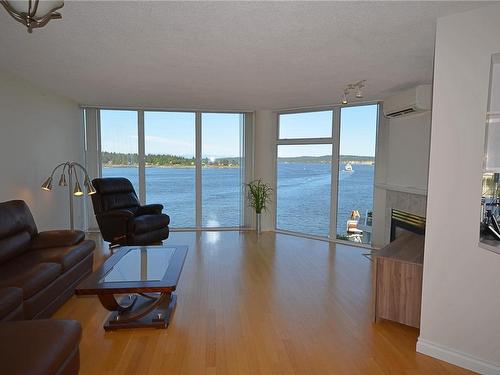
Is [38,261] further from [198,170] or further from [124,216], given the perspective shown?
[198,170]

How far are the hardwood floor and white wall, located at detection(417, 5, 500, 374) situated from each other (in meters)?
0.24

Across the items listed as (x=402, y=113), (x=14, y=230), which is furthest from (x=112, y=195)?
(x=402, y=113)

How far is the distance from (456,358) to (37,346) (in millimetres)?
2604

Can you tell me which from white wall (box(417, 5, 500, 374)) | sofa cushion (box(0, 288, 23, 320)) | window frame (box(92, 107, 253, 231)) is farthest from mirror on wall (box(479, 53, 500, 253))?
window frame (box(92, 107, 253, 231))

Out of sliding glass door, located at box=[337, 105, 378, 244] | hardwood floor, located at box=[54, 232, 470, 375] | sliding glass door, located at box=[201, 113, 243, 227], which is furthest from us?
sliding glass door, located at box=[201, 113, 243, 227]

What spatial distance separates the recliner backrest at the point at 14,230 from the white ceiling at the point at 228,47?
150 cm

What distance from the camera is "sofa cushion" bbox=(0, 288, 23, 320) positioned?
83.0 inches

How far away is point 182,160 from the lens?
6281 millimetres

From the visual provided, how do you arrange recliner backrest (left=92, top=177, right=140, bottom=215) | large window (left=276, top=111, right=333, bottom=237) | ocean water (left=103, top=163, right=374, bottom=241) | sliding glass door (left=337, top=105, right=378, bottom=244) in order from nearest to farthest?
1. recliner backrest (left=92, top=177, right=140, bottom=215)
2. sliding glass door (left=337, top=105, right=378, bottom=244)
3. large window (left=276, top=111, right=333, bottom=237)
4. ocean water (left=103, top=163, right=374, bottom=241)

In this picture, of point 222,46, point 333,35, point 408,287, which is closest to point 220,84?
point 222,46

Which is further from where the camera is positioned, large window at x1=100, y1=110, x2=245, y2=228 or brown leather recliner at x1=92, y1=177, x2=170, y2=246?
large window at x1=100, y1=110, x2=245, y2=228

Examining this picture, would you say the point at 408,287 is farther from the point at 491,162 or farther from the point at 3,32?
the point at 3,32

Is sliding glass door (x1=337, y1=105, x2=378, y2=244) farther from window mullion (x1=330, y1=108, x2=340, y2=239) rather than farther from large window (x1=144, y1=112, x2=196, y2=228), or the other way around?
large window (x1=144, y1=112, x2=196, y2=228)

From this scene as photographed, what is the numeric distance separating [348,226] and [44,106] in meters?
5.12
